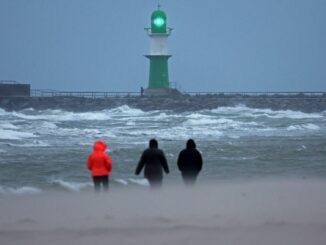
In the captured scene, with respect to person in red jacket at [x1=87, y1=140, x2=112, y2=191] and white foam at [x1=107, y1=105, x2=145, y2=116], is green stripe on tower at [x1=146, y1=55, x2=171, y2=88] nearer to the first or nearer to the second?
white foam at [x1=107, y1=105, x2=145, y2=116]

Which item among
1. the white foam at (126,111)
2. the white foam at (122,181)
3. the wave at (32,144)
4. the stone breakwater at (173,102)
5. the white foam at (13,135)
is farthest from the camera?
the stone breakwater at (173,102)

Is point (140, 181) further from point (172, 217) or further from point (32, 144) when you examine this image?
point (32, 144)

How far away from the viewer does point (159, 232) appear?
23.3 feet

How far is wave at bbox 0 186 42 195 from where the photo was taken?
11594mm

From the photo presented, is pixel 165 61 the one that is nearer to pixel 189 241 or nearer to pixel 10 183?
pixel 10 183

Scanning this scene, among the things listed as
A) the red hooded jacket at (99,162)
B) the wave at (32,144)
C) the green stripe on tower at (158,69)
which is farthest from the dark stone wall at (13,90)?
the red hooded jacket at (99,162)

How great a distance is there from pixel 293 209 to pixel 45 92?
4704 centimetres

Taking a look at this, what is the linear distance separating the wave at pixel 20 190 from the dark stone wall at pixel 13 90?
39716 millimetres

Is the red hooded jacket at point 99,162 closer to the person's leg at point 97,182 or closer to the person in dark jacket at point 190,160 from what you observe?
the person's leg at point 97,182

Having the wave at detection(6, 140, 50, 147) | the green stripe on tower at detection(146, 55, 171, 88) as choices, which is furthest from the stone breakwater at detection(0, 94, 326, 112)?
the wave at detection(6, 140, 50, 147)

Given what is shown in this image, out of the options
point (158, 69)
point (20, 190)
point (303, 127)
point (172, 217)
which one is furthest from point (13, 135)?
point (158, 69)

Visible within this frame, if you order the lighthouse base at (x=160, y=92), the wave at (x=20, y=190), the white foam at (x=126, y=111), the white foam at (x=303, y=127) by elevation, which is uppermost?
the lighthouse base at (x=160, y=92)

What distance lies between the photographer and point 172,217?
7910 mm

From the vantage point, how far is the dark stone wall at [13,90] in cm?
5166
